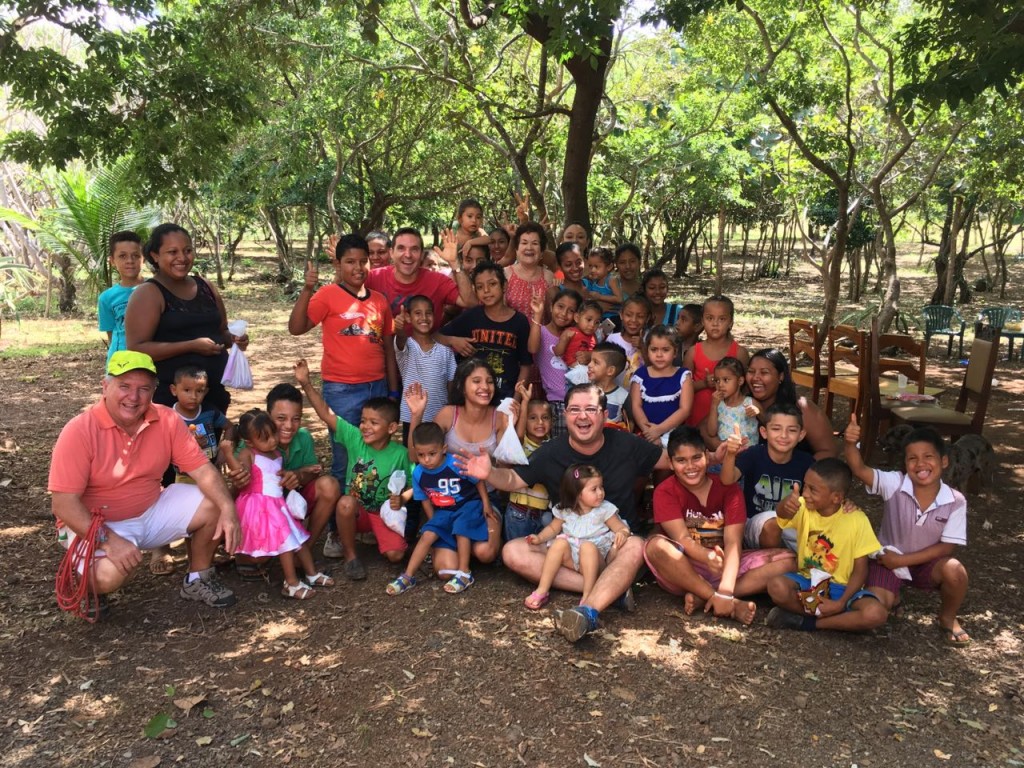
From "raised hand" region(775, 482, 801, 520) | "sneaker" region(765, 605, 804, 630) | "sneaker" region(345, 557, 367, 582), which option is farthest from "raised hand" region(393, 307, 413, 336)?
"sneaker" region(765, 605, 804, 630)

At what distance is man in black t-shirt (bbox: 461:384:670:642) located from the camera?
4.09 metres

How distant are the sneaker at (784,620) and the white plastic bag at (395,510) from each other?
1.97m

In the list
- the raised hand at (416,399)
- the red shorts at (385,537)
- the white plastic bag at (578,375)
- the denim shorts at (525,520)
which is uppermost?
Answer: the white plastic bag at (578,375)

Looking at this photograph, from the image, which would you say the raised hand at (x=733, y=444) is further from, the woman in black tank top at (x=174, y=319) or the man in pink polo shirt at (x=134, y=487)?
the woman in black tank top at (x=174, y=319)

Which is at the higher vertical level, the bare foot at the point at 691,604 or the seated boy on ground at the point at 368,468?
the seated boy on ground at the point at 368,468

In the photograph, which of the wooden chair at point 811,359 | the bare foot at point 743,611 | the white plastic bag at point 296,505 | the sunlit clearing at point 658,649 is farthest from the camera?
the wooden chair at point 811,359

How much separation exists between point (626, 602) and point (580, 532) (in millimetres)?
409

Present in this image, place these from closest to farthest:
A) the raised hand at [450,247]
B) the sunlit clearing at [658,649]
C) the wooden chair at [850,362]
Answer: the sunlit clearing at [658,649]
the raised hand at [450,247]
the wooden chair at [850,362]

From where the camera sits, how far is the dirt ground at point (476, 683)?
2963 mm

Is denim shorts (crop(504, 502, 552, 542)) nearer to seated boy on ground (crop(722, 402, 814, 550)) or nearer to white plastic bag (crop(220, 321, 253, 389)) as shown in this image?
seated boy on ground (crop(722, 402, 814, 550))

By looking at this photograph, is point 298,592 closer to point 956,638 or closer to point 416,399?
point 416,399

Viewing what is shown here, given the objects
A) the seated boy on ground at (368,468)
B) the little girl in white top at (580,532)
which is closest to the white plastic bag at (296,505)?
the seated boy on ground at (368,468)

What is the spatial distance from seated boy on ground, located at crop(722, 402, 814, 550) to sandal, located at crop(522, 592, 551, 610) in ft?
3.56

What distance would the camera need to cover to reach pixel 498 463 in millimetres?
4426
